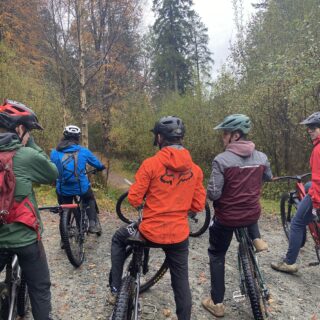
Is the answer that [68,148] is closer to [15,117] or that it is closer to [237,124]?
[15,117]

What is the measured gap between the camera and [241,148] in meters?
3.41

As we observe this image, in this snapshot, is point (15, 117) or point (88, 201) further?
point (88, 201)

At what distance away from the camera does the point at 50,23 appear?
877 centimetres

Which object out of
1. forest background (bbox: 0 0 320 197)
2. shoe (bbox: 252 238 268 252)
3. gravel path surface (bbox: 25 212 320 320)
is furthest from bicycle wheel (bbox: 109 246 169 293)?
forest background (bbox: 0 0 320 197)

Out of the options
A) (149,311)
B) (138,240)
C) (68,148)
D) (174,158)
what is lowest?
(149,311)

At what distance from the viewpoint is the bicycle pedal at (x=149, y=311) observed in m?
3.79

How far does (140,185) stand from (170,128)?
57cm

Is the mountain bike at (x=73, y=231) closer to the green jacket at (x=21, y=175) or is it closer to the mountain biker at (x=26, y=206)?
the mountain biker at (x=26, y=206)

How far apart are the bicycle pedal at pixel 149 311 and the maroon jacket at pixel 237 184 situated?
52.4 inches

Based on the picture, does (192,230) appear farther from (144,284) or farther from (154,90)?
(154,90)

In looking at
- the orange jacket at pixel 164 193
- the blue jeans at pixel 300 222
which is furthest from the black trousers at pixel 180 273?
the blue jeans at pixel 300 222

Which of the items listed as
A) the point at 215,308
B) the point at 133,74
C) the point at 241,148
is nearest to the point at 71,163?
the point at 241,148

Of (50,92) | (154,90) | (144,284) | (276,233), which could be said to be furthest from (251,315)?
(154,90)

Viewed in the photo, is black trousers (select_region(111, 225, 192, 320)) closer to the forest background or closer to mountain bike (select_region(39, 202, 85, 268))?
Result: mountain bike (select_region(39, 202, 85, 268))
